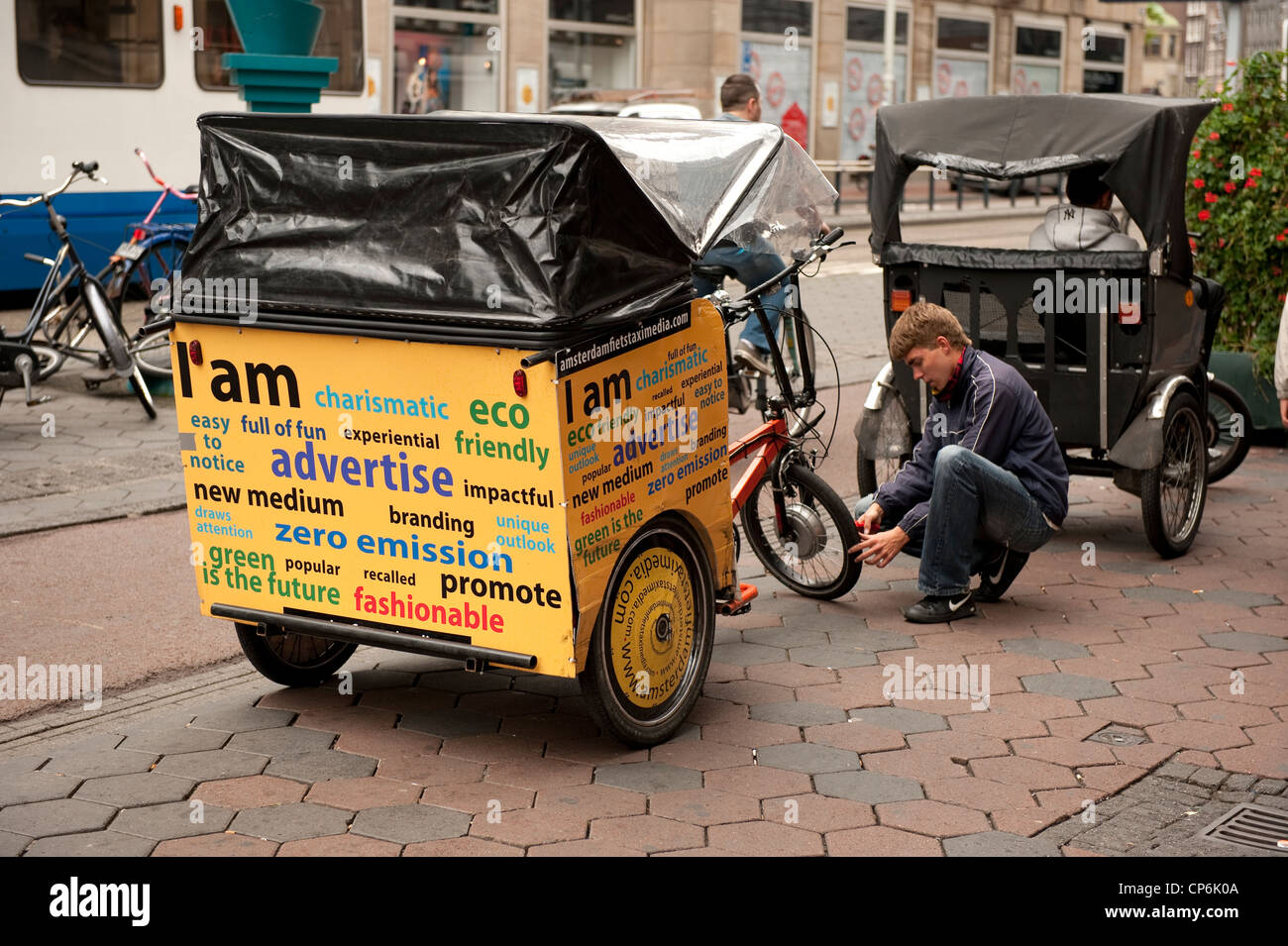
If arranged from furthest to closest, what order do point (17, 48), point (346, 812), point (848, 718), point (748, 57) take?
point (748, 57), point (17, 48), point (848, 718), point (346, 812)

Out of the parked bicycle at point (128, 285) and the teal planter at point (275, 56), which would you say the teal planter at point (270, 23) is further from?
the parked bicycle at point (128, 285)

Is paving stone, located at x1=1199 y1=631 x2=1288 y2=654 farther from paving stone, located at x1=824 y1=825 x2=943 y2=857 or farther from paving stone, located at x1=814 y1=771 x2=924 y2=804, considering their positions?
paving stone, located at x1=824 y1=825 x2=943 y2=857

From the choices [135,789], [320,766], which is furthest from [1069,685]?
[135,789]

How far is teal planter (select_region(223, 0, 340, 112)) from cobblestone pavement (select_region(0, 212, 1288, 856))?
3353 millimetres

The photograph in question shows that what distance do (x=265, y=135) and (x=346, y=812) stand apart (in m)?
1.95

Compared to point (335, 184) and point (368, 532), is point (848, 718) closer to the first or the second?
point (368, 532)

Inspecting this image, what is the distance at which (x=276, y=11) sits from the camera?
7.67 meters

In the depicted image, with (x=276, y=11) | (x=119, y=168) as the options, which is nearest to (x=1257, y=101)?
(x=276, y=11)

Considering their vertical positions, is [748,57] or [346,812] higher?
[748,57]

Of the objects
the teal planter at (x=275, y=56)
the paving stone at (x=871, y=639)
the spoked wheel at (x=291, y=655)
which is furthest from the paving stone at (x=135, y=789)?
the teal planter at (x=275, y=56)

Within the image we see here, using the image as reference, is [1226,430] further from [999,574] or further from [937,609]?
[937,609]

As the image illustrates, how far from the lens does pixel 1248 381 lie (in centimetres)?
915

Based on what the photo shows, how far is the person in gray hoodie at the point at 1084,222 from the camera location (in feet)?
23.1
